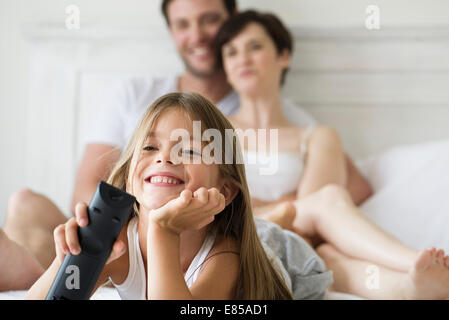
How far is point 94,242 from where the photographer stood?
0.44m

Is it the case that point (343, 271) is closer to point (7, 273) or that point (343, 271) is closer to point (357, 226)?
point (357, 226)

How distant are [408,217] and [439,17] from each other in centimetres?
56

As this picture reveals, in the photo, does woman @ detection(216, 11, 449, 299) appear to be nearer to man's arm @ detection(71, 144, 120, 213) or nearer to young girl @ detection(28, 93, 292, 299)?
young girl @ detection(28, 93, 292, 299)

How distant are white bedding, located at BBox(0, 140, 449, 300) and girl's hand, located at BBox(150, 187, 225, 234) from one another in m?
0.59

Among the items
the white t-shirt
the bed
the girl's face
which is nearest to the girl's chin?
the girl's face

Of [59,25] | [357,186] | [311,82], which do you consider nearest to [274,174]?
[357,186]

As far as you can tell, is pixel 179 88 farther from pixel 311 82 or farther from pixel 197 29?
pixel 311 82

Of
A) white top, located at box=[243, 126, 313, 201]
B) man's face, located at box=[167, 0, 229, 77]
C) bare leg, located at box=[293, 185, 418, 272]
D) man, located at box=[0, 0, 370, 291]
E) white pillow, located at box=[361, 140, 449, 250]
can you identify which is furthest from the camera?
man's face, located at box=[167, 0, 229, 77]

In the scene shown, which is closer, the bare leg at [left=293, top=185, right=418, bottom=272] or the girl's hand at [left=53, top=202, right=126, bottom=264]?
the girl's hand at [left=53, top=202, right=126, bottom=264]

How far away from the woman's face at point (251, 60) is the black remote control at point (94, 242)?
0.87 m

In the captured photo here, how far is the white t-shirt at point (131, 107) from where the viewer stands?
130cm

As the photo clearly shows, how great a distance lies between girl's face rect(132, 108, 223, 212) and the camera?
0.56m
